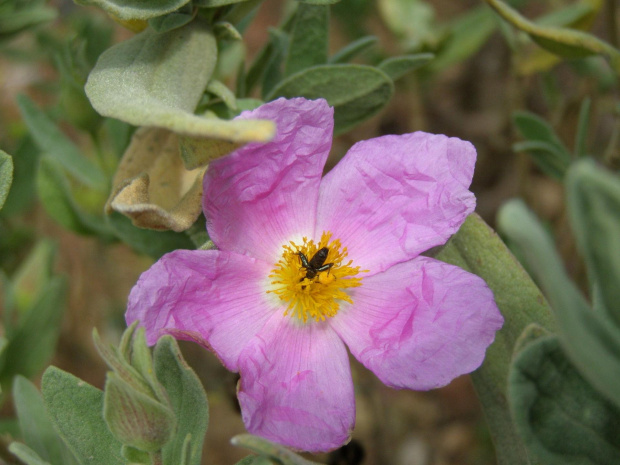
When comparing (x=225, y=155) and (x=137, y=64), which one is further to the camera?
(x=137, y=64)

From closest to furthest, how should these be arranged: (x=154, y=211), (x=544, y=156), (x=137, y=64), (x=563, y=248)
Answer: (x=154, y=211) < (x=137, y=64) < (x=544, y=156) < (x=563, y=248)

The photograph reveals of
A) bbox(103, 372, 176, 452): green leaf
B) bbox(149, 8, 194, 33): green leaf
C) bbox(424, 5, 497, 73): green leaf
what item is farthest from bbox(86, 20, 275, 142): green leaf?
bbox(424, 5, 497, 73): green leaf

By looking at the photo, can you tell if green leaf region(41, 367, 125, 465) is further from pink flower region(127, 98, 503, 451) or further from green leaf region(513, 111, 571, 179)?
green leaf region(513, 111, 571, 179)

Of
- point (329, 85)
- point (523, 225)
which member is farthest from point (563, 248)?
point (523, 225)

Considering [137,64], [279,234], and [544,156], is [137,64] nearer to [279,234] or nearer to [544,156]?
[279,234]

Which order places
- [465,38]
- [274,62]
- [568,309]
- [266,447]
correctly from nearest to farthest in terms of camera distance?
[568,309] < [266,447] < [274,62] < [465,38]

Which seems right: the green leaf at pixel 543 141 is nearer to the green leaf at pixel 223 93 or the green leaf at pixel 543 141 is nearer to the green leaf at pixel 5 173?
the green leaf at pixel 223 93

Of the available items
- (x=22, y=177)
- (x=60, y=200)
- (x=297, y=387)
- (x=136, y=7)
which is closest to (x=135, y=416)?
(x=297, y=387)

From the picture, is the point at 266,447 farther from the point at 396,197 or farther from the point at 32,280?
the point at 32,280
